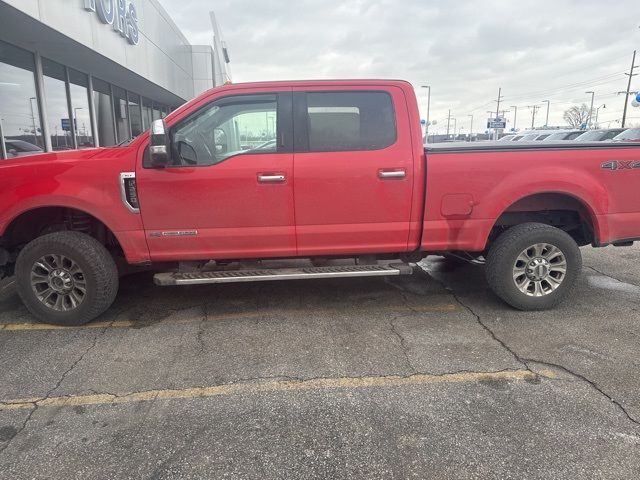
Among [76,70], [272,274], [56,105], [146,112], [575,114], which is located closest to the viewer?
[272,274]

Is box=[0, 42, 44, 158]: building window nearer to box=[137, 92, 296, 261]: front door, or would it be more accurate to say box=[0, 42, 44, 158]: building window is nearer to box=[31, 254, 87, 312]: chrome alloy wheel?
box=[31, 254, 87, 312]: chrome alloy wheel

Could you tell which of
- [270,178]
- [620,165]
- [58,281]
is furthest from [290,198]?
[620,165]

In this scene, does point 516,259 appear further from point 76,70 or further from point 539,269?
point 76,70

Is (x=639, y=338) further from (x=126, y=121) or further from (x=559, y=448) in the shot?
(x=126, y=121)

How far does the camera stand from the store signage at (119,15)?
10154mm

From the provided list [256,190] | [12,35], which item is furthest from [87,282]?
[12,35]

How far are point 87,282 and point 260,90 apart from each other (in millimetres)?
2272

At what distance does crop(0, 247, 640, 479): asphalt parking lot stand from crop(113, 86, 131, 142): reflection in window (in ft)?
40.6

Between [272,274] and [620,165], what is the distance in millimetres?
3347

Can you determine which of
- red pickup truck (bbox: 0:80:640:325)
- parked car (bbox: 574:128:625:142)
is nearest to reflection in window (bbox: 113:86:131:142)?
red pickup truck (bbox: 0:80:640:325)

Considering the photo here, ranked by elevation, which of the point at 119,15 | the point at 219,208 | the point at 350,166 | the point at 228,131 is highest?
the point at 119,15

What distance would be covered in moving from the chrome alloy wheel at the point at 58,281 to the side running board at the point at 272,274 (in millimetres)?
669

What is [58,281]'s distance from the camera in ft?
13.2

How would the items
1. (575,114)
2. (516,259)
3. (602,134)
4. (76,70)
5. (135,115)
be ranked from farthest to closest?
(575,114) → (602,134) → (135,115) → (76,70) → (516,259)
